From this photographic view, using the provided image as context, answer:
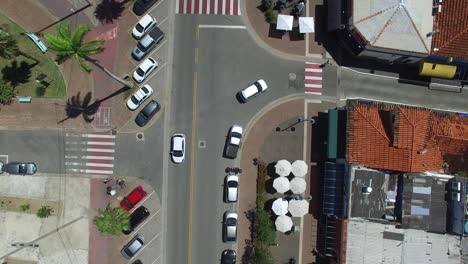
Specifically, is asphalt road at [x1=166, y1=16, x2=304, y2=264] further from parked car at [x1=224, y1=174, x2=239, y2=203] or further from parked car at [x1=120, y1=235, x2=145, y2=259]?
parked car at [x1=120, y1=235, x2=145, y2=259]

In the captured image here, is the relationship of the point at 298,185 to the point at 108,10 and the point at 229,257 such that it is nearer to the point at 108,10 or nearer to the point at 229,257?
the point at 229,257

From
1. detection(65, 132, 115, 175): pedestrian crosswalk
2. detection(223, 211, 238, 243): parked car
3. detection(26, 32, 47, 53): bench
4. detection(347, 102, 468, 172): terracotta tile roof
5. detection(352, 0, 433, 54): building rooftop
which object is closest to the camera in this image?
detection(347, 102, 468, 172): terracotta tile roof

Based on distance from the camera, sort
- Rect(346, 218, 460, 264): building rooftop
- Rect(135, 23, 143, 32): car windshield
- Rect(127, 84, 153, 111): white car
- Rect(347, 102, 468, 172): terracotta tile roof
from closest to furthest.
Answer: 1. Rect(347, 102, 468, 172): terracotta tile roof
2. Rect(346, 218, 460, 264): building rooftop
3. Rect(127, 84, 153, 111): white car
4. Rect(135, 23, 143, 32): car windshield

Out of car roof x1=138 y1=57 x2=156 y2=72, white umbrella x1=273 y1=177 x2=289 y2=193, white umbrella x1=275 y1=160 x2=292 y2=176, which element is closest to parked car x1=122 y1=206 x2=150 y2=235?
white umbrella x1=273 y1=177 x2=289 y2=193

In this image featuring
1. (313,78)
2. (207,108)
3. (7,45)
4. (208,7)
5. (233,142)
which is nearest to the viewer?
(7,45)

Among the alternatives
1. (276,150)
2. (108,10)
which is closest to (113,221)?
(276,150)

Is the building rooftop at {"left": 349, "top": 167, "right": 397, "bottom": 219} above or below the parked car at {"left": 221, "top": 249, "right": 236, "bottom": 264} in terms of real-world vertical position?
above
